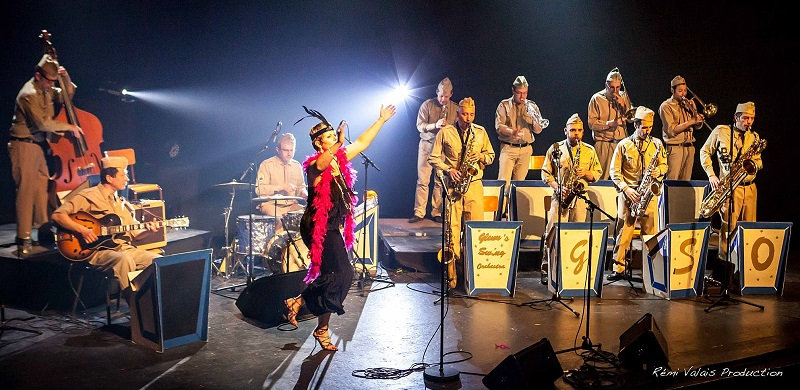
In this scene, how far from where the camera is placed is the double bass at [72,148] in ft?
25.5

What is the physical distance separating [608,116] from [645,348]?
5801mm

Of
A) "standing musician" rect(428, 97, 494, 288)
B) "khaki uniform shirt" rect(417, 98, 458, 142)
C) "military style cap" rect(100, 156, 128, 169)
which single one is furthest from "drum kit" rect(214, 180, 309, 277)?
"khaki uniform shirt" rect(417, 98, 458, 142)

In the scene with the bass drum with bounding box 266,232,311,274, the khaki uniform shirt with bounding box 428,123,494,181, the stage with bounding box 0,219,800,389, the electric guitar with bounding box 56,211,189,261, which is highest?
the khaki uniform shirt with bounding box 428,123,494,181

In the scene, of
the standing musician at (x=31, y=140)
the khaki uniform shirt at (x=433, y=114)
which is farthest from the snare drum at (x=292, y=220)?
the khaki uniform shirt at (x=433, y=114)

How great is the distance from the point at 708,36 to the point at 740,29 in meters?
0.57

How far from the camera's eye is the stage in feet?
17.4

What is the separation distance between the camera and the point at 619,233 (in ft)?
29.6

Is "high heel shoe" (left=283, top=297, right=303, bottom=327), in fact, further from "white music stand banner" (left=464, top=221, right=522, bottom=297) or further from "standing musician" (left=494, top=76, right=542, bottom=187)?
"standing musician" (left=494, top=76, right=542, bottom=187)

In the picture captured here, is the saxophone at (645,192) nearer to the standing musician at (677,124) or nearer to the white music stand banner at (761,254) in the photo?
the white music stand banner at (761,254)

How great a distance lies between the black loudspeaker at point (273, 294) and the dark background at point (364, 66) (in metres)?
3.88

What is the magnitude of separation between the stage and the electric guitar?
0.74 m

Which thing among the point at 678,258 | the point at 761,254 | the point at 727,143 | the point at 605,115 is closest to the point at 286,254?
the point at 678,258

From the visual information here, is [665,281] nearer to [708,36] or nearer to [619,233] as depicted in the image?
[619,233]

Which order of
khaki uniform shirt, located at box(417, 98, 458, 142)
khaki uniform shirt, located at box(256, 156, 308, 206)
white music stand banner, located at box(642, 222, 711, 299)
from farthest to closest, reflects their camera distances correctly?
khaki uniform shirt, located at box(417, 98, 458, 142) → khaki uniform shirt, located at box(256, 156, 308, 206) → white music stand banner, located at box(642, 222, 711, 299)
